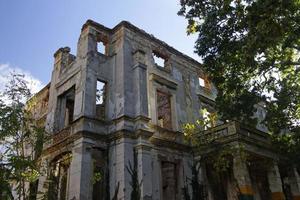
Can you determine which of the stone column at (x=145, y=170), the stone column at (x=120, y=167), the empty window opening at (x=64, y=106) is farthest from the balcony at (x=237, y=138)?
the empty window opening at (x=64, y=106)

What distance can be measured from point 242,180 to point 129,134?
562 centimetres

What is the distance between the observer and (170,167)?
17797 mm

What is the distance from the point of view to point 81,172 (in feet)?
47.6

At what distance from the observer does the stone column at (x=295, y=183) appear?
18.2 m

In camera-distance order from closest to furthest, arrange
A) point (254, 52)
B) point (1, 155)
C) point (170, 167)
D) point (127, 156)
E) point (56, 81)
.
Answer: point (254, 52), point (1, 155), point (127, 156), point (170, 167), point (56, 81)

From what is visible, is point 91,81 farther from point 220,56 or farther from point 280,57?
point 280,57

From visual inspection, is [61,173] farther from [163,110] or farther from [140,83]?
[163,110]

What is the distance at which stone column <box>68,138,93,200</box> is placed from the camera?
14311mm

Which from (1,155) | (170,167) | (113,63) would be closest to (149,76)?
(113,63)

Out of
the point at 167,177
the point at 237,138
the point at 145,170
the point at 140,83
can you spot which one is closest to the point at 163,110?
the point at 140,83

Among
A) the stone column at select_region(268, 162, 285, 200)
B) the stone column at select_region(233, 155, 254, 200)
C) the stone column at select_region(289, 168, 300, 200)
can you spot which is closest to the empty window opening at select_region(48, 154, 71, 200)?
the stone column at select_region(233, 155, 254, 200)

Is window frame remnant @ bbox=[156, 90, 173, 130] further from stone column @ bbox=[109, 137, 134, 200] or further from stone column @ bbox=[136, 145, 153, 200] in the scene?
stone column @ bbox=[109, 137, 134, 200]

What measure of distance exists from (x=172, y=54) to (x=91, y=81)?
6603 millimetres

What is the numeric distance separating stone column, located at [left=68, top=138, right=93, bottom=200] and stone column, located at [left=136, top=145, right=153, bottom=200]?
227cm
